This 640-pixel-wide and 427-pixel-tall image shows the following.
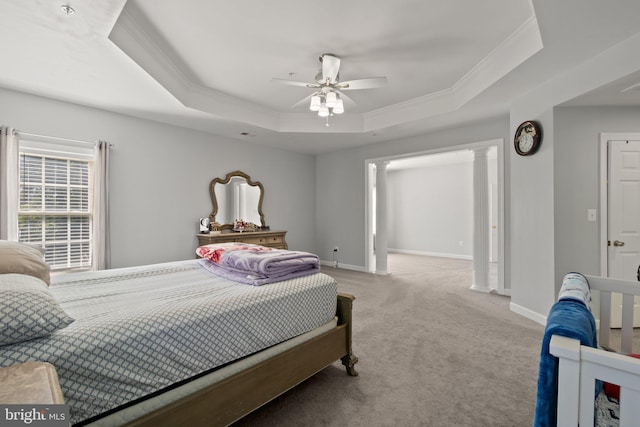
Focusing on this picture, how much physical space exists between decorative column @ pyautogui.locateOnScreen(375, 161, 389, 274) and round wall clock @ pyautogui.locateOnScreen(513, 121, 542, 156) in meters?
2.51

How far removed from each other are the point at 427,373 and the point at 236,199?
4050 mm

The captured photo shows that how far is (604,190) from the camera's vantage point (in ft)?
9.77

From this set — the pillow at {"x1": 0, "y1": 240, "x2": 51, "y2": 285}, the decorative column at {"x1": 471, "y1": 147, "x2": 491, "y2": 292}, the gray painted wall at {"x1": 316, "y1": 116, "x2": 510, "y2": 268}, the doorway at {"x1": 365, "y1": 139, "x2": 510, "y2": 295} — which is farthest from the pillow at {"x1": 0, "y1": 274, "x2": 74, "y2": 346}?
the gray painted wall at {"x1": 316, "y1": 116, "x2": 510, "y2": 268}

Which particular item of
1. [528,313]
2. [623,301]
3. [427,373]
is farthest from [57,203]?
[528,313]

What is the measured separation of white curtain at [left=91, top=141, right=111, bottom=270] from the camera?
3.55m

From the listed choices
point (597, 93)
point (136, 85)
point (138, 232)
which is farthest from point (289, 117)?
point (597, 93)

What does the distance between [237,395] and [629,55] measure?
3648 millimetres

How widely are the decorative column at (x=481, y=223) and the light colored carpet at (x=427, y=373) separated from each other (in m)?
0.54

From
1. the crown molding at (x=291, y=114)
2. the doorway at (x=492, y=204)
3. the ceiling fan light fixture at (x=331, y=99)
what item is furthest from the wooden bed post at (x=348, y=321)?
the doorway at (x=492, y=204)

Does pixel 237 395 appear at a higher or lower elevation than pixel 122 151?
lower

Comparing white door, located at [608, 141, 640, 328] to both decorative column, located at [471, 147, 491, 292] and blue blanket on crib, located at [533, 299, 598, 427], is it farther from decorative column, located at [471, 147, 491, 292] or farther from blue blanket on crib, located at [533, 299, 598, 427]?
blue blanket on crib, located at [533, 299, 598, 427]

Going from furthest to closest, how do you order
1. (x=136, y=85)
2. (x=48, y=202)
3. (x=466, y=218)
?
(x=466, y=218), (x=48, y=202), (x=136, y=85)

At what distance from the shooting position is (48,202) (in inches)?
133

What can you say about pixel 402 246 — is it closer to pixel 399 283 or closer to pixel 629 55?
pixel 399 283
